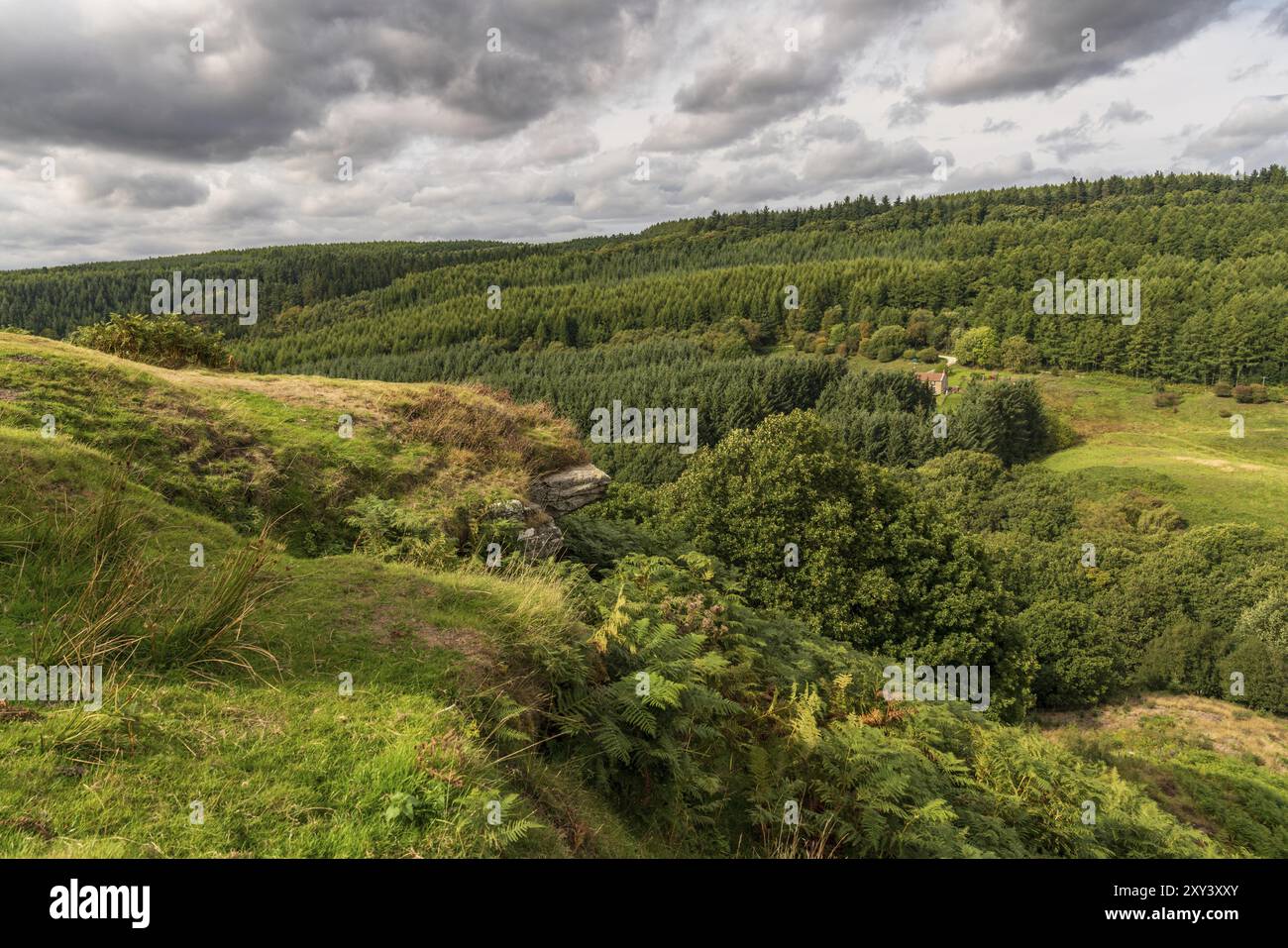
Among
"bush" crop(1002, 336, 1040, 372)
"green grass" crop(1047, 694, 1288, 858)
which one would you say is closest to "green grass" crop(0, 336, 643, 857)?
"green grass" crop(1047, 694, 1288, 858)

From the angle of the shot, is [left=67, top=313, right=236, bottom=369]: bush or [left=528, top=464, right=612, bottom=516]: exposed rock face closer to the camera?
[left=528, top=464, right=612, bottom=516]: exposed rock face

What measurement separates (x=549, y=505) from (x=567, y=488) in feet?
1.99

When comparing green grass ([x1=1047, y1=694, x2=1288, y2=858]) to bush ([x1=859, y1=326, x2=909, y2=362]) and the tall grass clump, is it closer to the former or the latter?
the tall grass clump

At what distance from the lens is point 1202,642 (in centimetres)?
4094

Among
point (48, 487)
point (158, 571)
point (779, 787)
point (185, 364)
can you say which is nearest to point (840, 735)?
point (779, 787)

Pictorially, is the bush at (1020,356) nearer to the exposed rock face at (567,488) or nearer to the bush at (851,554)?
the bush at (851,554)

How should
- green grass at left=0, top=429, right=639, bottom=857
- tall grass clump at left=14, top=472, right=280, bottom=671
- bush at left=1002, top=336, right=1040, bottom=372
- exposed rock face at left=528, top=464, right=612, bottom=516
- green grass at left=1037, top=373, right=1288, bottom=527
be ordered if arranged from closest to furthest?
green grass at left=0, top=429, right=639, bottom=857 < tall grass clump at left=14, top=472, right=280, bottom=671 < exposed rock face at left=528, top=464, right=612, bottom=516 < green grass at left=1037, top=373, right=1288, bottom=527 < bush at left=1002, top=336, right=1040, bottom=372

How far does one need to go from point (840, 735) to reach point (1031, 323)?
15898cm

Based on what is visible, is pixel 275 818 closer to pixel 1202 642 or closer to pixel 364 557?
pixel 364 557

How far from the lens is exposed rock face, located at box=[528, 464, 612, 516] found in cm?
1394

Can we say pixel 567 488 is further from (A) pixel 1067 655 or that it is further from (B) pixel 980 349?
(B) pixel 980 349

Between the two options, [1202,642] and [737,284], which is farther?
[737,284]

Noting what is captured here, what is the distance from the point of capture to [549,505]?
14016 millimetres

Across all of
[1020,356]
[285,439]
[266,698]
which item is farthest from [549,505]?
[1020,356]
